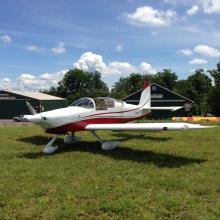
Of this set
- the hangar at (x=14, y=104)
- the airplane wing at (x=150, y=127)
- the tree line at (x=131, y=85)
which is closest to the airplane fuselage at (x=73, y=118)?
the airplane wing at (x=150, y=127)

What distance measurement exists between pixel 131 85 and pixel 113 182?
10209 cm

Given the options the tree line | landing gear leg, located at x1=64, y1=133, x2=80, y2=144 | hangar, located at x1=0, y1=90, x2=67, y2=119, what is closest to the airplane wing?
landing gear leg, located at x1=64, y1=133, x2=80, y2=144

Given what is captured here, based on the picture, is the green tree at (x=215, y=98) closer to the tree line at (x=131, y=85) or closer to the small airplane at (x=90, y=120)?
the tree line at (x=131, y=85)

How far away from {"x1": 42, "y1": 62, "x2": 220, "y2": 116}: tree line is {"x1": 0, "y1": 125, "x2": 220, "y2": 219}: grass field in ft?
222

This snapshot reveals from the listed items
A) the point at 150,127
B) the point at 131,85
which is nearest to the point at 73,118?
the point at 150,127

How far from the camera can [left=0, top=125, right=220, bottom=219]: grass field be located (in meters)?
5.90

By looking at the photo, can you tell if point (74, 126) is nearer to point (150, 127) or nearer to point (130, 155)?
point (130, 155)

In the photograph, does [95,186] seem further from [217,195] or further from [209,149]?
[209,149]

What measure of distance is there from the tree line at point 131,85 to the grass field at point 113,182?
6768 cm

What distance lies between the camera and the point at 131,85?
109m

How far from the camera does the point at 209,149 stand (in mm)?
12000

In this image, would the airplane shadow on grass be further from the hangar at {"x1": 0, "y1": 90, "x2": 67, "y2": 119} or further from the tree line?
the tree line

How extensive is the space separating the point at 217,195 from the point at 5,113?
54.4m

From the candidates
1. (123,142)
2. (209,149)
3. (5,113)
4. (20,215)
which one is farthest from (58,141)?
(5,113)
